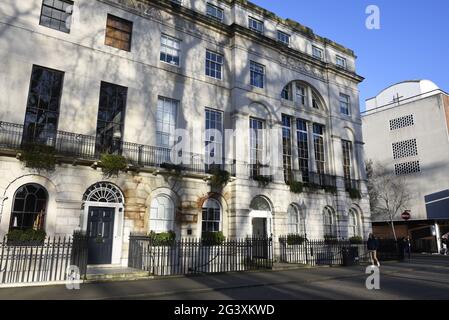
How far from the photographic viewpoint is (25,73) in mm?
14688

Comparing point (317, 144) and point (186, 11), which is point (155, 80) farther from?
point (317, 144)

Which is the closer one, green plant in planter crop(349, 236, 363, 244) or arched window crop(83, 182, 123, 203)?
arched window crop(83, 182, 123, 203)

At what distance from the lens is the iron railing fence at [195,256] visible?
1366 centimetres

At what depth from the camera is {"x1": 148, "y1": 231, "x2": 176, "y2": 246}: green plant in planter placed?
14393 millimetres

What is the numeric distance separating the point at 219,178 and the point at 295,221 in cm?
703

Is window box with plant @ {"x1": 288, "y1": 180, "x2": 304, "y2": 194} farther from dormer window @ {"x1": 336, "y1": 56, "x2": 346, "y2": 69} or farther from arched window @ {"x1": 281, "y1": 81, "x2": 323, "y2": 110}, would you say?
dormer window @ {"x1": 336, "y1": 56, "x2": 346, "y2": 69}

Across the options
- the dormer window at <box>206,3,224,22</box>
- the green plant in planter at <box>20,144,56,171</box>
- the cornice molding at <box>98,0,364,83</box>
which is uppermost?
the dormer window at <box>206,3,224,22</box>

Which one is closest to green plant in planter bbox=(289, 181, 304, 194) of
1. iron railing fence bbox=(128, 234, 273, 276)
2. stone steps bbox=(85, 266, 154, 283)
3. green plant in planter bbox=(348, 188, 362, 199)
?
green plant in planter bbox=(348, 188, 362, 199)

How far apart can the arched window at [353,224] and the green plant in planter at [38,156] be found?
2092 cm

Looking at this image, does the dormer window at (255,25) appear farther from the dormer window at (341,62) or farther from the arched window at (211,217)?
the arched window at (211,217)

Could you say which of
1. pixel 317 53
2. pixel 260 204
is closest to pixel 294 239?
pixel 260 204

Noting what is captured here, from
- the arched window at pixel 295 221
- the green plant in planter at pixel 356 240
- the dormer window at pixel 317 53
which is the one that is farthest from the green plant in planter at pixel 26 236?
the dormer window at pixel 317 53

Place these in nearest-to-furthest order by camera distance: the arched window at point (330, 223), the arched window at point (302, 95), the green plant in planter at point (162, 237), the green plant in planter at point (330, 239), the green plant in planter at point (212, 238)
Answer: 1. the green plant in planter at point (162, 237)
2. the green plant in planter at point (212, 238)
3. the green plant in planter at point (330, 239)
4. the arched window at point (330, 223)
5. the arched window at point (302, 95)

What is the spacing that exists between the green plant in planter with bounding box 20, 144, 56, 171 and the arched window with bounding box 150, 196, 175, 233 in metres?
5.07
